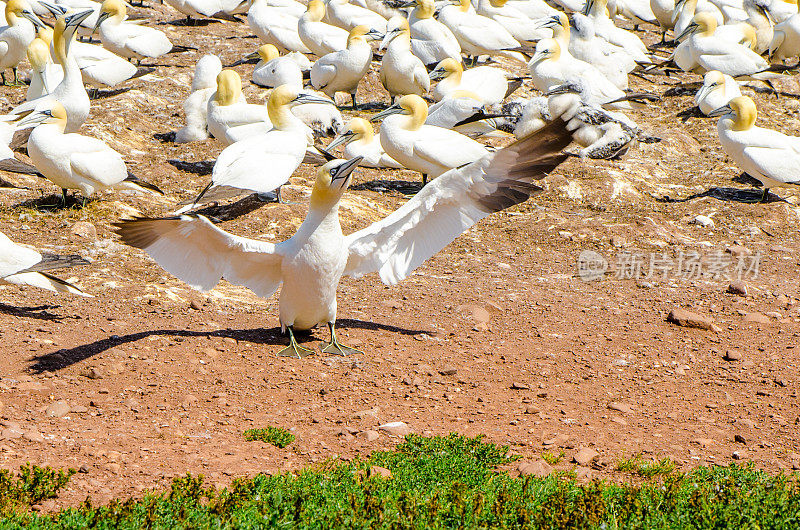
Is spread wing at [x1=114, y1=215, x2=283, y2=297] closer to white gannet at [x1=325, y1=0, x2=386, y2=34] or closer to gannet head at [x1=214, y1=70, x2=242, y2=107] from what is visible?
gannet head at [x1=214, y1=70, x2=242, y2=107]

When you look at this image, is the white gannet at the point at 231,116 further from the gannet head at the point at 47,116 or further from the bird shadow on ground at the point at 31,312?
the bird shadow on ground at the point at 31,312

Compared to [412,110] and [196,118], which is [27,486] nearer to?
[412,110]

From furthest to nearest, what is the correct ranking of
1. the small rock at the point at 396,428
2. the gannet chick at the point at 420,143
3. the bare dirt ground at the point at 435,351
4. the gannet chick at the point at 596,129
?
the gannet chick at the point at 596,129
the gannet chick at the point at 420,143
the small rock at the point at 396,428
the bare dirt ground at the point at 435,351

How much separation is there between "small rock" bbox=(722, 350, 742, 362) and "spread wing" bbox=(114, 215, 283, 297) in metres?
3.04

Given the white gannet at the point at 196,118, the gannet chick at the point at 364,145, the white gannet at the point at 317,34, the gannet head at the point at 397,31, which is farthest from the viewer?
the white gannet at the point at 317,34

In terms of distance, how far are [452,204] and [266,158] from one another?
304 centimetres

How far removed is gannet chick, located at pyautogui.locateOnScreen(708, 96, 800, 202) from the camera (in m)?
9.81

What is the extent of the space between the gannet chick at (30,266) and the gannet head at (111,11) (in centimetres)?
754

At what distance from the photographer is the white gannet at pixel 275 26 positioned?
1530cm

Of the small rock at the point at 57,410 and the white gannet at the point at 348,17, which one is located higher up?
the small rock at the point at 57,410

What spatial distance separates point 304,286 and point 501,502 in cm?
227

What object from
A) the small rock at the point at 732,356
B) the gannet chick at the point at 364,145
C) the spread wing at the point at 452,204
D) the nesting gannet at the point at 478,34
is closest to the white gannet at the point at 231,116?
the gannet chick at the point at 364,145

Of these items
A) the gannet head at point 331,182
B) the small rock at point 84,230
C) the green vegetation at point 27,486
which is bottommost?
the small rock at point 84,230

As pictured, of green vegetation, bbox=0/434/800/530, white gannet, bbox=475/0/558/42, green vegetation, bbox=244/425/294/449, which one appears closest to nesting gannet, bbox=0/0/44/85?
white gannet, bbox=475/0/558/42
